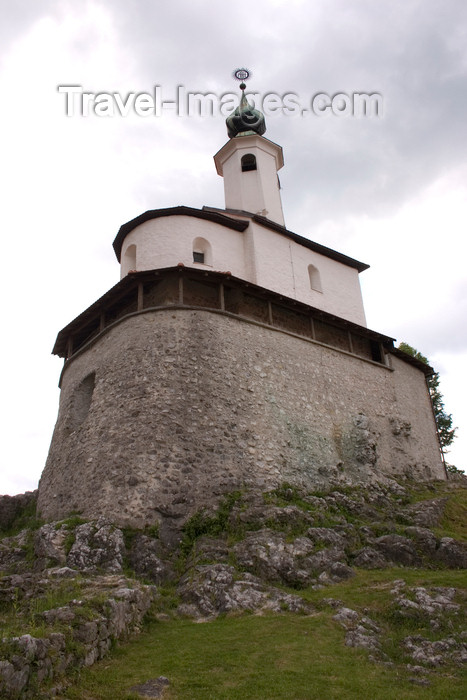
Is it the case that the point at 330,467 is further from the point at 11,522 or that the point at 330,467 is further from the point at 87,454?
the point at 11,522

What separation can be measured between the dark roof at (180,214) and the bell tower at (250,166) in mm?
4935

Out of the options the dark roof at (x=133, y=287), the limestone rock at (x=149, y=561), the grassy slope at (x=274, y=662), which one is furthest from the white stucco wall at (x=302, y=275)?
the grassy slope at (x=274, y=662)

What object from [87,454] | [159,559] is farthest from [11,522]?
[159,559]

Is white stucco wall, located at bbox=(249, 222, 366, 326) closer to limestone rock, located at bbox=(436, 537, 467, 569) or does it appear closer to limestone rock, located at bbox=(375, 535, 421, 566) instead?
limestone rock, located at bbox=(375, 535, 421, 566)

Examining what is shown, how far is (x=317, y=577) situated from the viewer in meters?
13.8

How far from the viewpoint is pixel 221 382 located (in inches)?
762

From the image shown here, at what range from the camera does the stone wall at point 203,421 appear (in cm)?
1703

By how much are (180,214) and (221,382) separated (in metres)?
8.27

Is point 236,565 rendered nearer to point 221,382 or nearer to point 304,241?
point 221,382

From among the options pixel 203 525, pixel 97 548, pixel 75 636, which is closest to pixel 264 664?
pixel 75 636

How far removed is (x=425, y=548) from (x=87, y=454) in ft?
33.7

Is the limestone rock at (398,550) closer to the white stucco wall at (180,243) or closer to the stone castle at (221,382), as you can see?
the stone castle at (221,382)

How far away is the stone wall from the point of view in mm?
17031

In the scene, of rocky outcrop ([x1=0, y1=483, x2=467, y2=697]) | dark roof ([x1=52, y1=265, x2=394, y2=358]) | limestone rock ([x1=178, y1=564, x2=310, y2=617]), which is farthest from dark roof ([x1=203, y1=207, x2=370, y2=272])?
limestone rock ([x1=178, y1=564, x2=310, y2=617])
